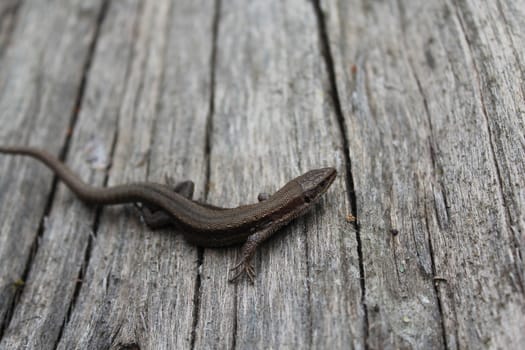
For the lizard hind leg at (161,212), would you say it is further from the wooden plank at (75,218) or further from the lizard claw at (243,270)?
the lizard claw at (243,270)

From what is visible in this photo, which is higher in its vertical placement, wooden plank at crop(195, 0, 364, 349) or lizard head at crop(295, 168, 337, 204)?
lizard head at crop(295, 168, 337, 204)

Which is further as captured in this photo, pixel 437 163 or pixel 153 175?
pixel 153 175

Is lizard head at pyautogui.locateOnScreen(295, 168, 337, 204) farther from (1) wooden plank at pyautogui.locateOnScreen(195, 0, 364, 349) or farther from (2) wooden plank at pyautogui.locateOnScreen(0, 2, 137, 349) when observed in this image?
(2) wooden plank at pyautogui.locateOnScreen(0, 2, 137, 349)

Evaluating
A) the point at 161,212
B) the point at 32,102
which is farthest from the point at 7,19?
the point at 161,212

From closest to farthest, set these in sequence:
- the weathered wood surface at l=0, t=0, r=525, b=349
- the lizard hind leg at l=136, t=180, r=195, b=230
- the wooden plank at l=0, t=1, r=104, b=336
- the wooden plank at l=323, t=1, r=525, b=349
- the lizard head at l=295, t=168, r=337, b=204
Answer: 1. the wooden plank at l=323, t=1, r=525, b=349
2. the weathered wood surface at l=0, t=0, r=525, b=349
3. the lizard head at l=295, t=168, r=337, b=204
4. the lizard hind leg at l=136, t=180, r=195, b=230
5. the wooden plank at l=0, t=1, r=104, b=336

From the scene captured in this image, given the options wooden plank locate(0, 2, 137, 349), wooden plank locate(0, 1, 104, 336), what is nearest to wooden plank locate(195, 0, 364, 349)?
wooden plank locate(0, 2, 137, 349)

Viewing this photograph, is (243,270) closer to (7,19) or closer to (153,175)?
(153,175)

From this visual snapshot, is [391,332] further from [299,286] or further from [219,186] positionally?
[219,186]
